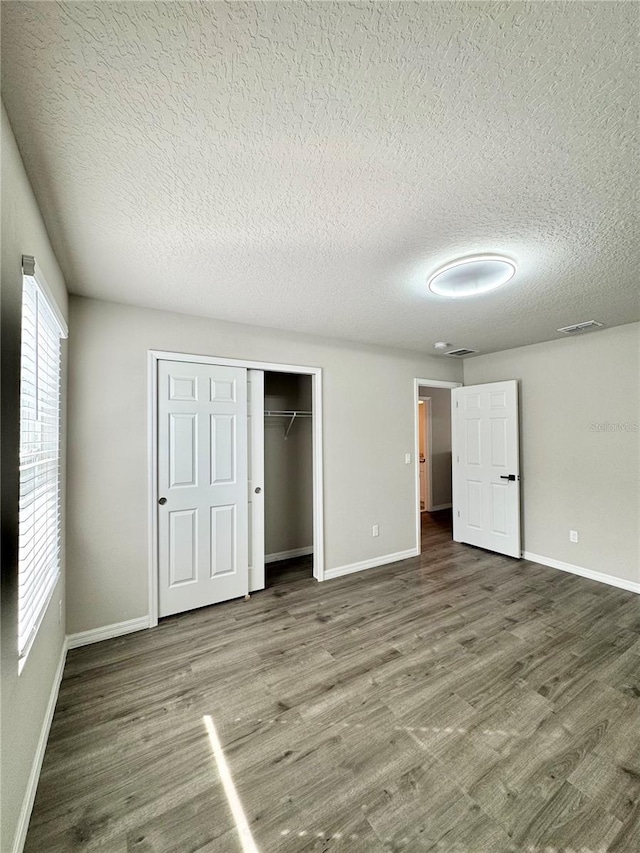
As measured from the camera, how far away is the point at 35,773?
57.1 inches

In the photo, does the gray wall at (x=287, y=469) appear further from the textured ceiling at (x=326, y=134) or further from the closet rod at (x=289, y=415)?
the textured ceiling at (x=326, y=134)

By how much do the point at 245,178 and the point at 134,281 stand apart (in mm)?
1281

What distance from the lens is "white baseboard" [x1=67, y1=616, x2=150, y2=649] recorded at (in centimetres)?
240

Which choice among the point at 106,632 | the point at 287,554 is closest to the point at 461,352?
the point at 287,554

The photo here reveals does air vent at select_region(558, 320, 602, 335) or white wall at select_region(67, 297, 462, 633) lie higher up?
air vent at select_region(558, 320, 602, 335)

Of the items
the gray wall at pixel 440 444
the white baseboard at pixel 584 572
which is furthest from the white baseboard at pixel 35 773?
the gray wall at pixel 440 444

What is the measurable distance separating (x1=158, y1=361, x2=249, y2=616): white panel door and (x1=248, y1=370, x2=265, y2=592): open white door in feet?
0.33

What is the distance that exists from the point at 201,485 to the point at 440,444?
16.7ft

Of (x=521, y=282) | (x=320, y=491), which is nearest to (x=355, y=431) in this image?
(x=320, y=491)

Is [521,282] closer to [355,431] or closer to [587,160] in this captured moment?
[587,160]

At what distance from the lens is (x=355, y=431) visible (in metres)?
3.71

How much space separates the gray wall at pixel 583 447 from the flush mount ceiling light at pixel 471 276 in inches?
80.3

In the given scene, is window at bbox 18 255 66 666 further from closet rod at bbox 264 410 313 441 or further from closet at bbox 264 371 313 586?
closet at bbox 264 371 313 586

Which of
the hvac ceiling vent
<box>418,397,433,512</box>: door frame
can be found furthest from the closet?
<box>418,397,433,512</box>: door frame
